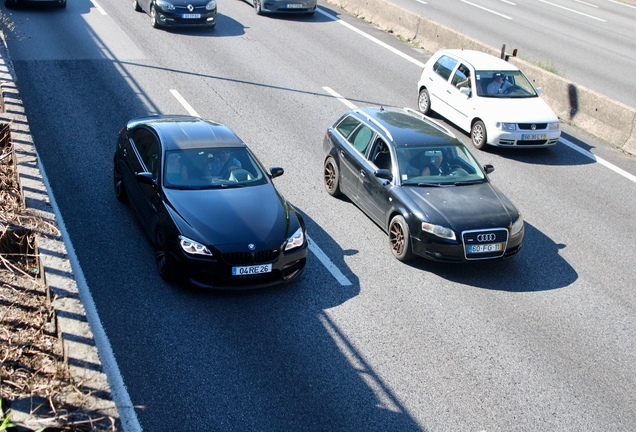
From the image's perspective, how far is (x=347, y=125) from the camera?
12.5 meters

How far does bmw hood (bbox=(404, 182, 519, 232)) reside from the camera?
10.0m

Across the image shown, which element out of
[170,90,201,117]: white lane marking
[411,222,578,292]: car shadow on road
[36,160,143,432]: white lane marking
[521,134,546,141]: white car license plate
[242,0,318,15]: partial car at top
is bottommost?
[36,160,143,432]: white lane marking

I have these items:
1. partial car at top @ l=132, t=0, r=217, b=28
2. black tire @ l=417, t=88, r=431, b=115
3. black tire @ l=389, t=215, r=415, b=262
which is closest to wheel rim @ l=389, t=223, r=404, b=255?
black tire @ l=389, t=215, r=415, b=262

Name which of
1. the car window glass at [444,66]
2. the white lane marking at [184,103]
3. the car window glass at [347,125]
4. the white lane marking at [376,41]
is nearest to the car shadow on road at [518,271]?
the car window glass at [347,125]

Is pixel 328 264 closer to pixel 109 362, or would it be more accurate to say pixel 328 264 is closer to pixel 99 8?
pixel 109 362

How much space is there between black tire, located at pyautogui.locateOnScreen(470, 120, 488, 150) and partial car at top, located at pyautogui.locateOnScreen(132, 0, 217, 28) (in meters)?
9.87

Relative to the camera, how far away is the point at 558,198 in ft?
42.7

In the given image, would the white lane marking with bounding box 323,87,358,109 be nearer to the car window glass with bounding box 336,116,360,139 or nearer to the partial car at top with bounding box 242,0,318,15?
the car window glass with bounding box 336,116,360,139

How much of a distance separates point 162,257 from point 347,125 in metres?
4.64

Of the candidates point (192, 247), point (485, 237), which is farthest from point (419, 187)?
point (192, 247)

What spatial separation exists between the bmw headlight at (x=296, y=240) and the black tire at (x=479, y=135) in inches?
265

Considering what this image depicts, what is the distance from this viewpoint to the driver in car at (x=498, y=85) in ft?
50.8

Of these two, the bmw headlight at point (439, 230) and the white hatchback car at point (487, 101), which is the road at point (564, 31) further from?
the bmw headlight at point (439, 230)

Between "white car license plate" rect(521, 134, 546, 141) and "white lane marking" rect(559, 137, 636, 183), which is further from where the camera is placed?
"white car license plate" rect(521, 134, 546, 141)
